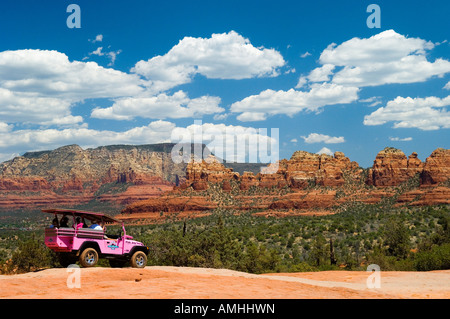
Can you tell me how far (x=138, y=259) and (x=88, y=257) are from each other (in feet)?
8.20

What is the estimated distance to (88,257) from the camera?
715 inches

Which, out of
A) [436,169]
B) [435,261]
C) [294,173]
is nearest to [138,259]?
[435,261]

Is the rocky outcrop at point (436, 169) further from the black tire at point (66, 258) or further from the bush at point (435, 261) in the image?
the black tire at point (66, 258)

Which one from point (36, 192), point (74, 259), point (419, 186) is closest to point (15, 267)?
point (74, 259)

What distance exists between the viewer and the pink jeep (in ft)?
58.3

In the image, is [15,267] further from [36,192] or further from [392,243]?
[36,192]

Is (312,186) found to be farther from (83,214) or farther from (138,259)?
(83,214)

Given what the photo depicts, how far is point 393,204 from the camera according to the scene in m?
93.8

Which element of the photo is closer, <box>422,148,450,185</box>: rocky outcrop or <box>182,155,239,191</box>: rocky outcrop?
<box>422,148,450,185</box>: rocky outcrop

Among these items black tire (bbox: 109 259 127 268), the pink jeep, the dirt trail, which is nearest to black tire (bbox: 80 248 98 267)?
the pink jeep

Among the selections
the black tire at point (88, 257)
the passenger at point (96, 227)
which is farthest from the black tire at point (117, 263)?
the passenger at point (96, 227)

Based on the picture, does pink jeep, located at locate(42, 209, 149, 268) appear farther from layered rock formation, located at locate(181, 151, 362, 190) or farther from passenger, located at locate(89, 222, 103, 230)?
layered rock formation, located at locate(181, 151, 362, 190)
